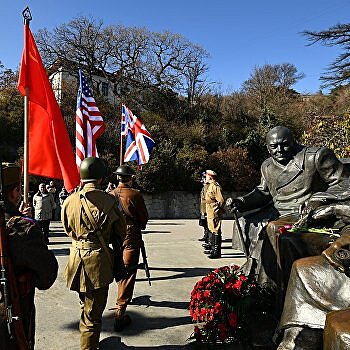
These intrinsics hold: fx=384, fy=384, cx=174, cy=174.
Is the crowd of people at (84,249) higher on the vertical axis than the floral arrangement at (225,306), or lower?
higher

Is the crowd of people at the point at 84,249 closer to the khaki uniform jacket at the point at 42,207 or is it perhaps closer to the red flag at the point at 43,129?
the red flag at the point at 43,129

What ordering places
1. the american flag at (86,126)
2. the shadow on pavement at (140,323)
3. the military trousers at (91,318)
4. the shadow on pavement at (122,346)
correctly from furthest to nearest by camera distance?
1. the american flag at (86,126)
2. the shadow on pavement at (140,323)
3. the shadow on pavement at (122,346)
4. the military trousers at (91,318)

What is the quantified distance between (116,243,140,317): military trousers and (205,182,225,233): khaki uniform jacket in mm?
3791

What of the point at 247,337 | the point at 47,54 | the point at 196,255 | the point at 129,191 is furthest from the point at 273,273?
the point at 47,54

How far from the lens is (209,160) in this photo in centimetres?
2002

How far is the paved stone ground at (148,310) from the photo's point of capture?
3.81 meters

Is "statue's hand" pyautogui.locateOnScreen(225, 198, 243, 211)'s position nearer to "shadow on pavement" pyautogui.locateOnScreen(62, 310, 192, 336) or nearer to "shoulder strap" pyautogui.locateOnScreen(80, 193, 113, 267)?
"shadow on pavement" pyautogui.locateOnScreen(62, 310, 192, 336)

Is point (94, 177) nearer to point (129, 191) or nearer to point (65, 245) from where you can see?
point (129, 191)

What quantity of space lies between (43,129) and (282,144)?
261cm

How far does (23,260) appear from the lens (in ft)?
7.03

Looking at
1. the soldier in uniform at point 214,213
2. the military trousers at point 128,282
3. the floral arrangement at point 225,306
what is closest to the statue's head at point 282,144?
the floral arrangement at point 225,306

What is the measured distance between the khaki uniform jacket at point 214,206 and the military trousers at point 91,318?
5151 millimetres

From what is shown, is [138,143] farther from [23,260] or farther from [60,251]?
[23,260]

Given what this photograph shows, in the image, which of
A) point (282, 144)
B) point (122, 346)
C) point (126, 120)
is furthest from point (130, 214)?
point (126, 120)
